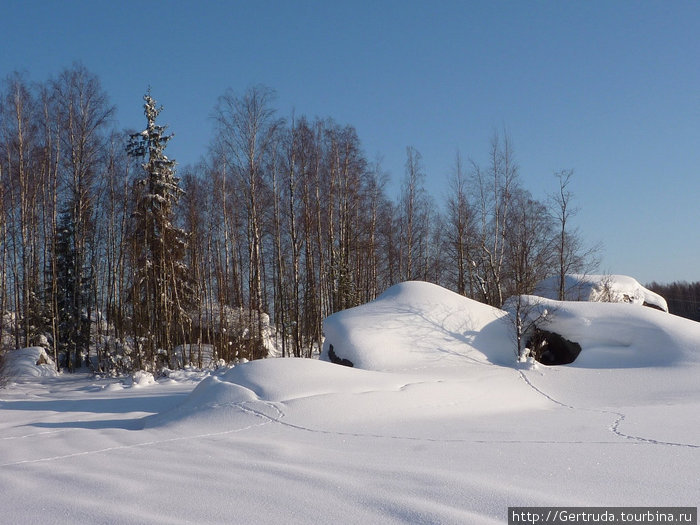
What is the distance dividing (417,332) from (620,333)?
159 inches

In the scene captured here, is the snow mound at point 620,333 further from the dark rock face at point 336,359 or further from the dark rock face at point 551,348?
the dark rock face at point 336,359

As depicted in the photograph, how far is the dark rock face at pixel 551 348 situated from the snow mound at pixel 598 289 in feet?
23.9

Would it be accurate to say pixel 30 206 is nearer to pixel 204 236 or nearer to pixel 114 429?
pixel 204 236

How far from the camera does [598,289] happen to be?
61.9ft

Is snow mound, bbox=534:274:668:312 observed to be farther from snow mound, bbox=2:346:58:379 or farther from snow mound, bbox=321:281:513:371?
snow mound, bbox=2:346:58:379

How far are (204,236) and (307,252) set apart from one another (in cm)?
542

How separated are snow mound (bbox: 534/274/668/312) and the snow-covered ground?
287 inches

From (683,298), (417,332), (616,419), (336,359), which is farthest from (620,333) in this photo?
(683,298)

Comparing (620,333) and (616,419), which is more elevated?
(620,333)

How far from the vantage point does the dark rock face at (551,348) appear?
1147cm

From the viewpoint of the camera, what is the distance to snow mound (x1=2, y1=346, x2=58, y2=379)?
552 inches

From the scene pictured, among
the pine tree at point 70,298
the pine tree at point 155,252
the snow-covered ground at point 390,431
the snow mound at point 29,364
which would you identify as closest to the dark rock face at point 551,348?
the snow-covered ground at point 390,431

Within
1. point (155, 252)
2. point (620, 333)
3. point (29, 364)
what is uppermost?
point (155, 252)

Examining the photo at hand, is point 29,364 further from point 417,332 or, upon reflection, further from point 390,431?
point 390,431
